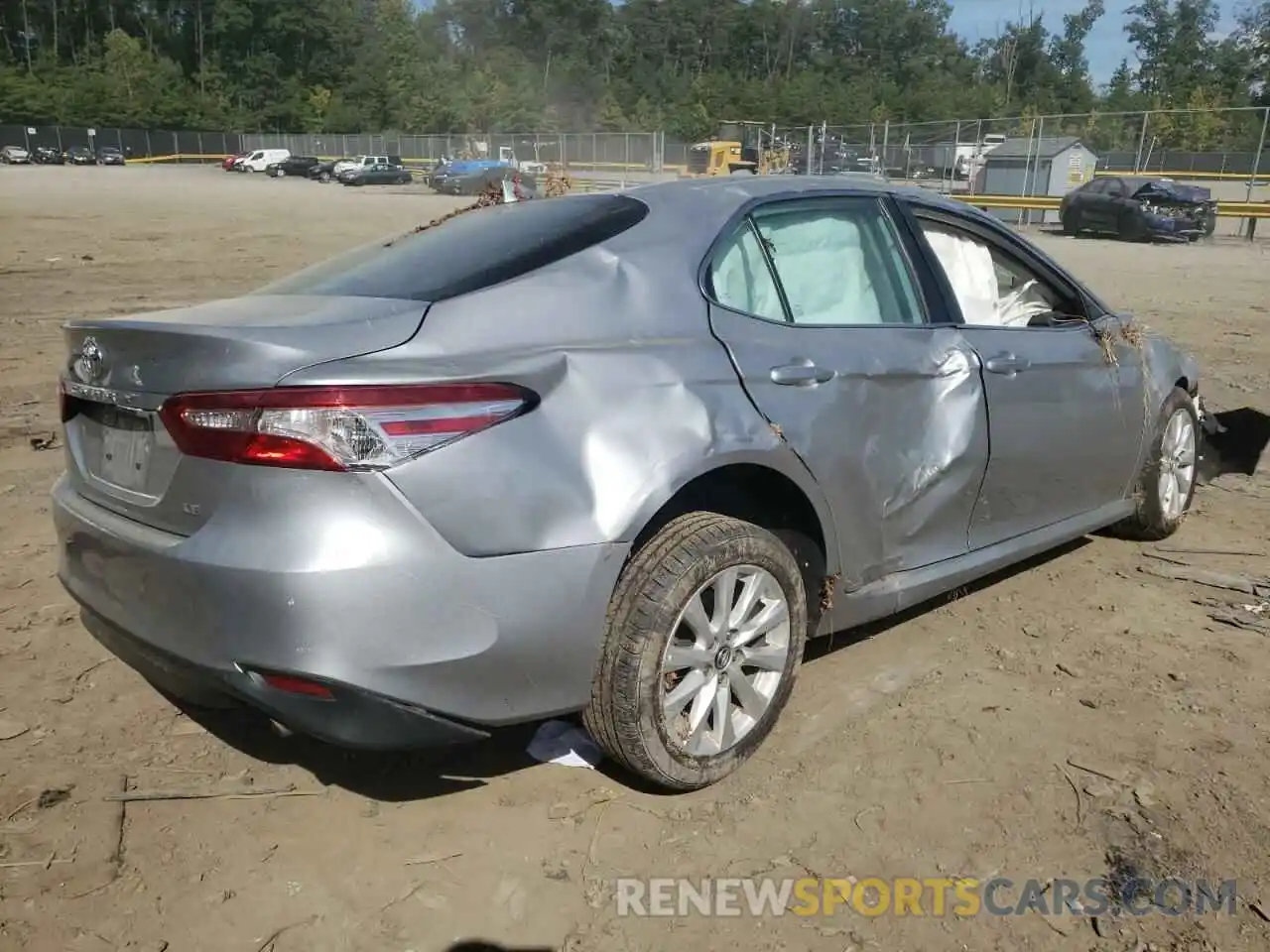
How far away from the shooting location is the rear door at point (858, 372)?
3016 mm

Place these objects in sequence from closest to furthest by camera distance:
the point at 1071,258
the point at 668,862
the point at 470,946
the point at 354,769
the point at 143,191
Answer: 1. the point at 470,946
2. the point at 668,862
3. the point at 354,769
4. the point at 1071,258
5. the point at 143,191

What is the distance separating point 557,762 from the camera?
10.0ft

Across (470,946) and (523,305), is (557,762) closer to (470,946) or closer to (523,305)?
(470,946)

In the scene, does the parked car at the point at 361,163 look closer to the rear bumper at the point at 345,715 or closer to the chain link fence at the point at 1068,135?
the chain link fence at the point at 1068,135

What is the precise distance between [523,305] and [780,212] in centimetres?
112

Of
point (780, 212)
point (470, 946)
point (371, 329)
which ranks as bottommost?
point (470, 946)

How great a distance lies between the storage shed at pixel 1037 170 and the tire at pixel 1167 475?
25.4 metres

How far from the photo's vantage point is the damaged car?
22.0 meters

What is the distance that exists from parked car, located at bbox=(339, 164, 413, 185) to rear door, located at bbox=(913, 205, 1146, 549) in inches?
2087

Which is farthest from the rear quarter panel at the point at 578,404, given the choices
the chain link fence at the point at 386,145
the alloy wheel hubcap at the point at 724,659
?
the chain link fence at the point at 386,145

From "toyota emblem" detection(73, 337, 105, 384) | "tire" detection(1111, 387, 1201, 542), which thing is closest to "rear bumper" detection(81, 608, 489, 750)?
"toyota emblem" detection(73, 337, 105, 384)

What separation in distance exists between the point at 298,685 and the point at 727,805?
121 centimetres

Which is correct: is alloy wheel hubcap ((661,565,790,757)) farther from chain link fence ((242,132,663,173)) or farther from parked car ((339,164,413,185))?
parked car ((339,164,413,185))

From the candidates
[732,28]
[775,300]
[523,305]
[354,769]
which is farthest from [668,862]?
[732,28]
